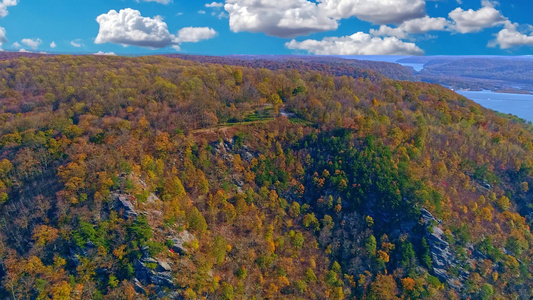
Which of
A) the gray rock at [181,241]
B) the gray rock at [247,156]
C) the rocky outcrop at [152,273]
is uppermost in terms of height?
the gray rock at [247,156]

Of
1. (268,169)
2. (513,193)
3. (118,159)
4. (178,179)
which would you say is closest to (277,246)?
(268,169)

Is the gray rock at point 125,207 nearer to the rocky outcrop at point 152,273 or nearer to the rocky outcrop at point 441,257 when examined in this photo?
the rocky outcrop at point 152,273

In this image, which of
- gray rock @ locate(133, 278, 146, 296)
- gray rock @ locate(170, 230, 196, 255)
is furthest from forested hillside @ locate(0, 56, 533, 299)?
gray rock @ locate(170, 230, 196, 255)

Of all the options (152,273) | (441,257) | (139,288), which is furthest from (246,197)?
(441,257)

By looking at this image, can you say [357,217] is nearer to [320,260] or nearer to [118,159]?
[320,260]

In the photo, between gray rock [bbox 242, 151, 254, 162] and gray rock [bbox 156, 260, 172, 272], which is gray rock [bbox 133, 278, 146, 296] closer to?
gray rock [bbox 156, 260, 172, 272]

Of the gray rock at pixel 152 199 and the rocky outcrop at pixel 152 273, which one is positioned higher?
the gray rock at pixel 152 199

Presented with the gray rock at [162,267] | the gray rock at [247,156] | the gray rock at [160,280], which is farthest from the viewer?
the gray rock at [247,156]

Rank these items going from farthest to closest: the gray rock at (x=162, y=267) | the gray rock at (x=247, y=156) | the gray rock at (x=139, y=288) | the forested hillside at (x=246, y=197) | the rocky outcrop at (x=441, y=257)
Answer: the gray rock at (x=247, y=156)
the rocky outcrop at (x=441, y=257)
the forested hillside at (x=246, y=197)
the gray rock at (x=162, y=267)
the gray rock at (x=139, y=288)

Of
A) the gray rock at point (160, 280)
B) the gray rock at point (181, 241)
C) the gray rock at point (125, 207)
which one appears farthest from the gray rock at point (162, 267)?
the gray rock at point (125, 207)

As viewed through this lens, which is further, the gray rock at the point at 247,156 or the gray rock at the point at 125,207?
the gray rock at the point at 247,156
